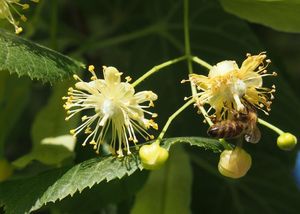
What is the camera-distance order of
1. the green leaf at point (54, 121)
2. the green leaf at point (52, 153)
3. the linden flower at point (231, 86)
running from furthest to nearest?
the green leaf at point (54, 121)
the green leaf at point (52, 153)
the linden flower at point (231, 86)

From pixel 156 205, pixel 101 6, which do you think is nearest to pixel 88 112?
pixel 156 205

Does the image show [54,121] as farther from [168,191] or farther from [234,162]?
[234,162]

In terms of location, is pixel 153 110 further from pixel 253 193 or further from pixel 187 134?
pixel 253 193

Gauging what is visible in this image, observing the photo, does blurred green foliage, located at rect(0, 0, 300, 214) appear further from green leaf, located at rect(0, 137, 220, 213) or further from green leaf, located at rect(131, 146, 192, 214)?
green leaf, located at rect(0, 137, 220, 213)

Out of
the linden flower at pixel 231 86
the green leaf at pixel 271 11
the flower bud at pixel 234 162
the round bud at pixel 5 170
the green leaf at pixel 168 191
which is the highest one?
the green leaf at pixel 271 11

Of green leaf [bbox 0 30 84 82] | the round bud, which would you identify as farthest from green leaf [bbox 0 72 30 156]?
green leaf [bbox 0 30 84 82]

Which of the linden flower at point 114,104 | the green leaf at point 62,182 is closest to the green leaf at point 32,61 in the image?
the linden flower at point 114,104

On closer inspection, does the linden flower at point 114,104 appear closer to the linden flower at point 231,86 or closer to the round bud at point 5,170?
the linden flower at point 231,86

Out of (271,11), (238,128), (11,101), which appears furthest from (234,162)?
(11,101)
